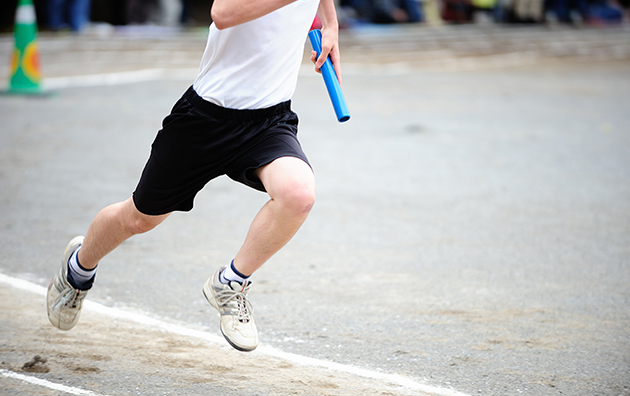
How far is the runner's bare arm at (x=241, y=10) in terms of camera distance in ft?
9.25

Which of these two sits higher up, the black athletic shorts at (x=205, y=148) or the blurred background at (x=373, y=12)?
the black athletic shorts at (x=205, y=148)

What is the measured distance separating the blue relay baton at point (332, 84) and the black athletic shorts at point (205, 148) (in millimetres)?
217

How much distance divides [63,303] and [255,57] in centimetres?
141

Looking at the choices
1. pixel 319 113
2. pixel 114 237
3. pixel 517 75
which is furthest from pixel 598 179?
pixel 517 75

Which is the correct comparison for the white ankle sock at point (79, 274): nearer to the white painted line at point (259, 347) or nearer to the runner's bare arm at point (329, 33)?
the white painted line at point (259, 347)

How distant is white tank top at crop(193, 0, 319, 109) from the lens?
305 centimetres

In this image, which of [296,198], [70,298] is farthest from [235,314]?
[70,298]

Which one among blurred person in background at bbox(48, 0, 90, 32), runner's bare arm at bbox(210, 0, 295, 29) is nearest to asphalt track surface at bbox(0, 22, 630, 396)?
runner's bare arm at bbox(210, 0, 295, 29)

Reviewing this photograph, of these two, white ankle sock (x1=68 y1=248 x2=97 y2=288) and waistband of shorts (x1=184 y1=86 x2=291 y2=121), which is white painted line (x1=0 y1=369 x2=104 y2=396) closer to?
white ankle sock (x1=68 y1=248 x2=97 y2=288)

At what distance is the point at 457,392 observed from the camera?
124 inches

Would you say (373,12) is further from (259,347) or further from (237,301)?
(237,301)

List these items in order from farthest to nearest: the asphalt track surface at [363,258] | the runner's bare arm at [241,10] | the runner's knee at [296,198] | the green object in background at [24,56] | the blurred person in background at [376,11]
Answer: the blurred person in background at [376,11]
the green object in background at [24,56]
the asphalt track surface at [363,258]
the runner's knee at [296,198]
the runner's bare arm at [241,10]

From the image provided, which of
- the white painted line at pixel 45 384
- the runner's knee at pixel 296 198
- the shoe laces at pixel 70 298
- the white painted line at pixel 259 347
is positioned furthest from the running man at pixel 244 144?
the white painted line at pixel 45 384

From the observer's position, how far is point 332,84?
318cm
